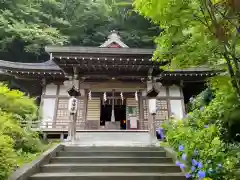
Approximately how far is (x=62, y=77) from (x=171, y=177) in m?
8.87

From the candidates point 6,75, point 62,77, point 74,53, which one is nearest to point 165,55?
point 74,53

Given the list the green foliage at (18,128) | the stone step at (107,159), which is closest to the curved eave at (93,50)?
the green foliage at (18,128)

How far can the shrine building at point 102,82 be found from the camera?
8516mm

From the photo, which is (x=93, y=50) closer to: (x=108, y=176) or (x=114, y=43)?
(x=114, y=43)

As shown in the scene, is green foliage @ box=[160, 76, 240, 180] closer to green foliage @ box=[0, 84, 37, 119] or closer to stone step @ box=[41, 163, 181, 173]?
stone step @ box=[41, 163, 181, 173]

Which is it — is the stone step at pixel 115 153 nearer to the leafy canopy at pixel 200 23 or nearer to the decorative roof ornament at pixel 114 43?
the leafy canopy at pixel 200 23

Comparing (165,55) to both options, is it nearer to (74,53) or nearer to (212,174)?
(212,174)

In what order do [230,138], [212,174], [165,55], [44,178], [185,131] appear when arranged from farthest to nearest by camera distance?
[185,131] → [44,178] → [230,138] → [165,55] → [212,174]

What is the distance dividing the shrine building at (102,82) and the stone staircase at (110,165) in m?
3.11

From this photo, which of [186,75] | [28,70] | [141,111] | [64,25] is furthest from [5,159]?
[64,25]

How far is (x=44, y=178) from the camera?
4410 millimetres

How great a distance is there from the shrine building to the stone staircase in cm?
311

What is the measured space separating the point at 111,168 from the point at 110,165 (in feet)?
0.26

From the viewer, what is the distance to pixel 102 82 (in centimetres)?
1066
